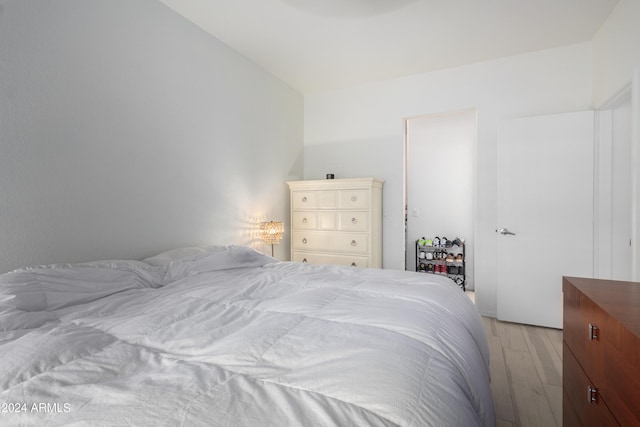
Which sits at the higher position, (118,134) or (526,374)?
(118,134)

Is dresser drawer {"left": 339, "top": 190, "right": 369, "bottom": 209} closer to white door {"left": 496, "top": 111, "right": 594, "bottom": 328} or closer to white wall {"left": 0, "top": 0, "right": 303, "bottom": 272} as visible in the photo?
white wall {"left": 0, "top": 0, "right": 303, "bottom": 272}

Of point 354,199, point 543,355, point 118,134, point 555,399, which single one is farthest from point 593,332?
point 118,134

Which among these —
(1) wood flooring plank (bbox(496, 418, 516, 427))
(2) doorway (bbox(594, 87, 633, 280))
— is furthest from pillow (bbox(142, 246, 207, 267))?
(2) doorway (bbox(594, 87, 633, 280))

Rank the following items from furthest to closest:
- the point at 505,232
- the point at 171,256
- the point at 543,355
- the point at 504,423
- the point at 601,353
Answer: the point at 505,232
the point at 543,355
the point at 171,256
the point at 504,423
the point at 601,353

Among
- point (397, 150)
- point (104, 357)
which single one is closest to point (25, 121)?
point (104, 357)

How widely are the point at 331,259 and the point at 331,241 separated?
201 mm

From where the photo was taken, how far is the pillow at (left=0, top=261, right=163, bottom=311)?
1.20 meters

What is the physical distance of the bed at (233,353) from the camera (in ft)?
2.00

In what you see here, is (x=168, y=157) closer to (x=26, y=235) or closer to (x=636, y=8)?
(x=26, y=235)

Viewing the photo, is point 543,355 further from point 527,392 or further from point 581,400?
point 581,400

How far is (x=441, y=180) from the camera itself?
175 inches

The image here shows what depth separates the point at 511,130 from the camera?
288 centimetres

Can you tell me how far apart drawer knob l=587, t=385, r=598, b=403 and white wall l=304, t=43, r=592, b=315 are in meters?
2.23

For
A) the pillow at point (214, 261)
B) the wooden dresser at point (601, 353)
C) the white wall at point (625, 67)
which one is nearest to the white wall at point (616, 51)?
the white wall at point (625, 67)
